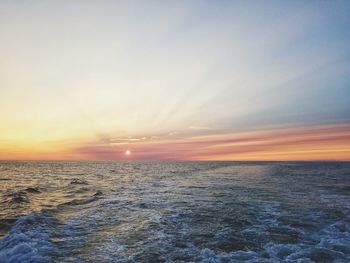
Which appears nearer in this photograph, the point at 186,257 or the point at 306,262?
the point at 306,262

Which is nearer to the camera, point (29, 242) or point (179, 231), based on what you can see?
point (29, 242)

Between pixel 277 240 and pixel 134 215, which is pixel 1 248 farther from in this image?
pixel 277 240

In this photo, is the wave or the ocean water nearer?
the wave

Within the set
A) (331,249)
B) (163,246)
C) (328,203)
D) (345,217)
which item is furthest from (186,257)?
(328,203)

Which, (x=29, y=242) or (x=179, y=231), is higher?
(x=29, y=242)

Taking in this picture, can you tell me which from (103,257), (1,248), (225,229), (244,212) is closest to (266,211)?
(244,212)

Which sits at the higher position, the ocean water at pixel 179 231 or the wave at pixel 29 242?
the wave at pixel 29 242

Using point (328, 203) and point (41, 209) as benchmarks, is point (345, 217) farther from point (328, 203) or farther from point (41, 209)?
point (41, 209)

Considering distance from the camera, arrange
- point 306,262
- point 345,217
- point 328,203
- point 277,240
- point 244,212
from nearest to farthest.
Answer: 1. point 306,262
2. point 277,240
3. point 345,217
4. point 244,212
5. point 328,203

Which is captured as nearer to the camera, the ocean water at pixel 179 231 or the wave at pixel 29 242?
the wave at pixel 29 242

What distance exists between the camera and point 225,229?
13977 millimetres

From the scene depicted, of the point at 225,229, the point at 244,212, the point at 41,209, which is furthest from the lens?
the point at 41,209

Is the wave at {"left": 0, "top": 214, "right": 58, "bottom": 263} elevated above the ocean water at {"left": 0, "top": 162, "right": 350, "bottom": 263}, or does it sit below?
above

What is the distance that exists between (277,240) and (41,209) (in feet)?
48.1
